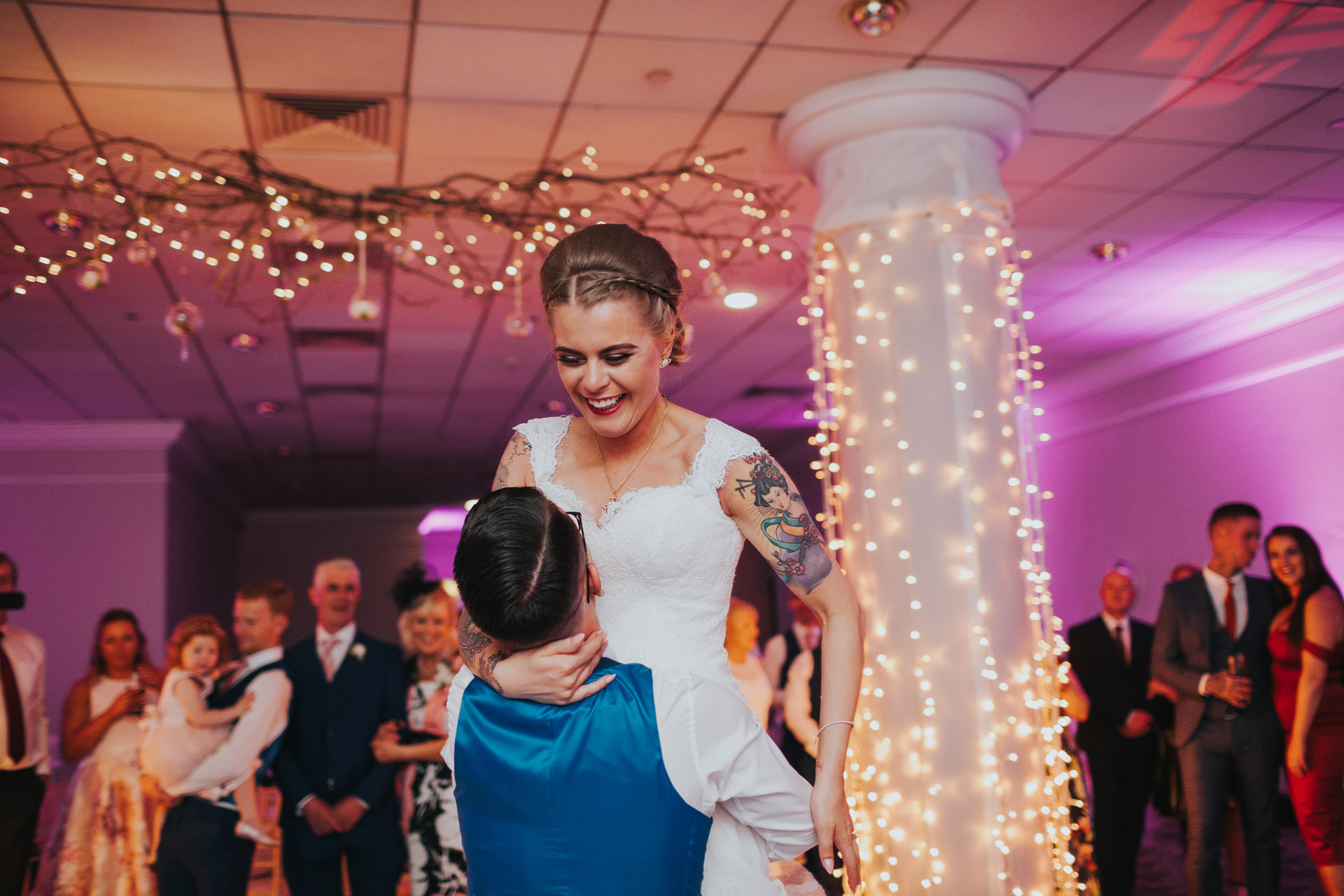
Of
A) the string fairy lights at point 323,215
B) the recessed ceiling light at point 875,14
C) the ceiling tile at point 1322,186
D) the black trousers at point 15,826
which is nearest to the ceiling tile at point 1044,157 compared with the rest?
the string fairy lights at point 323,215

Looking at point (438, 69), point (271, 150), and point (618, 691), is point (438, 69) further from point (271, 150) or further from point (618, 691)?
point (618, 691)

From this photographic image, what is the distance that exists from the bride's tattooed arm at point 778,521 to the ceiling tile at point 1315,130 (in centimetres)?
360

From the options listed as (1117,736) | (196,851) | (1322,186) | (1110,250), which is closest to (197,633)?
(196,851)

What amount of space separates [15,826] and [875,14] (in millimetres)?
4513

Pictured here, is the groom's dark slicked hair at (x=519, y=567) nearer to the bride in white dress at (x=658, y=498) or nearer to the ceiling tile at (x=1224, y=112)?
the bride in white dress at (x=658, y=498)

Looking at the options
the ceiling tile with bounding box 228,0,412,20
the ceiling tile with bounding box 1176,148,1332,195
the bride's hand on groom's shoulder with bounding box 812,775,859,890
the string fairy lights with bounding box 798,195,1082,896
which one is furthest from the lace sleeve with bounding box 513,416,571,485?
the ceiling tile with bounding box 1176,148,1332,195

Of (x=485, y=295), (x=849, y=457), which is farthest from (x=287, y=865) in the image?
(x=485, y=295)

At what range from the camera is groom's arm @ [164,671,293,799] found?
135 inches

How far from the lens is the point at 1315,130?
4.33 m

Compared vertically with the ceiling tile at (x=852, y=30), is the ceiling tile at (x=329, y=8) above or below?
below

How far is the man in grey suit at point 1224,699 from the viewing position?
13.2 ft

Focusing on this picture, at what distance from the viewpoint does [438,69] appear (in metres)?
3.58

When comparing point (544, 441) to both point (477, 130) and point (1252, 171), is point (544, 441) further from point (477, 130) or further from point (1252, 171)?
point (1252, 171)

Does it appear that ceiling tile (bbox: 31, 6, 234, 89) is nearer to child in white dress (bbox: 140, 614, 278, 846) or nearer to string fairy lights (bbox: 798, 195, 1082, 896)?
child in white dress (bbox: 140, 614, 278, 846)
